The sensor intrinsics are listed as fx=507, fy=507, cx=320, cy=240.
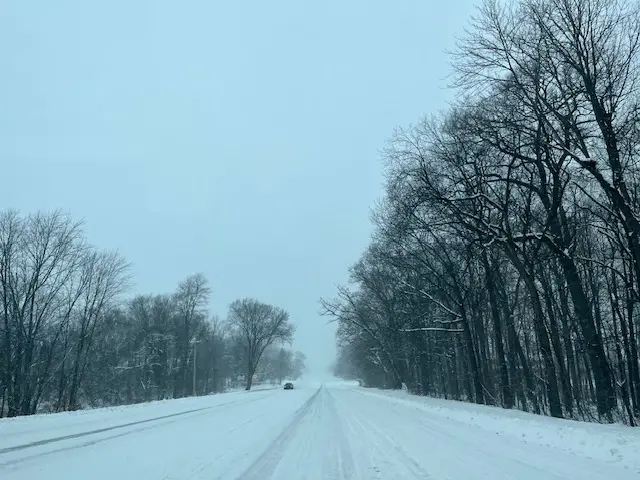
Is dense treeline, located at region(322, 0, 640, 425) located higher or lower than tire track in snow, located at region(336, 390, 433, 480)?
higher

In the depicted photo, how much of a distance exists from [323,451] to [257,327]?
7799cm

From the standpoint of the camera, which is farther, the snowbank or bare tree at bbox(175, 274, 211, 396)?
bare tree at bbox(175, 274, 211, 396)

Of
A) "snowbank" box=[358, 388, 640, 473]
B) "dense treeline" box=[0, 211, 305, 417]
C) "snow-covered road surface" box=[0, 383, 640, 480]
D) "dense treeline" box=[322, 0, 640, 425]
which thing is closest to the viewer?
"snow-covered road surface" box=[0, 383, 640, 480]

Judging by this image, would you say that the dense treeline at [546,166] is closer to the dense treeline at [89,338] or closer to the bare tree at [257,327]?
the dense treeline at [89,338]

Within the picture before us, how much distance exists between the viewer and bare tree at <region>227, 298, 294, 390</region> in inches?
3418

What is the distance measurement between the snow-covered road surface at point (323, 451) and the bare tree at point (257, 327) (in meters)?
71.1

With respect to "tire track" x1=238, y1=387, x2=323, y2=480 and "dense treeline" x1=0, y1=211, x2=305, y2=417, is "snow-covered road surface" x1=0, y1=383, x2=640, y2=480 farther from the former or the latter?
"dense treeline" x1=0, y1=211, x2=305, y2=417

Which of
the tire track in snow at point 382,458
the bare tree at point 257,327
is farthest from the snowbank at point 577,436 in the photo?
the bare tree at point 257,327

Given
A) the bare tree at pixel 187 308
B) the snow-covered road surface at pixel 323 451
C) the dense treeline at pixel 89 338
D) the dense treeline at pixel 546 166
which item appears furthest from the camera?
the bare tree at pixel 187 308

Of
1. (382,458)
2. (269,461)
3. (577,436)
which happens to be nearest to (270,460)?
(269,461)

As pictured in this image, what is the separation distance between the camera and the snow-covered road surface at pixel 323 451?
8.10 metres

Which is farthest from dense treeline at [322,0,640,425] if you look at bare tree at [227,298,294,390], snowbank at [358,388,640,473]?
bare tree at [227,298,294,390]

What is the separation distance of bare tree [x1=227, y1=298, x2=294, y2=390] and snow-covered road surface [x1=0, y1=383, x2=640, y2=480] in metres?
71.1

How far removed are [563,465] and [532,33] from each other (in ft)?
44.7
